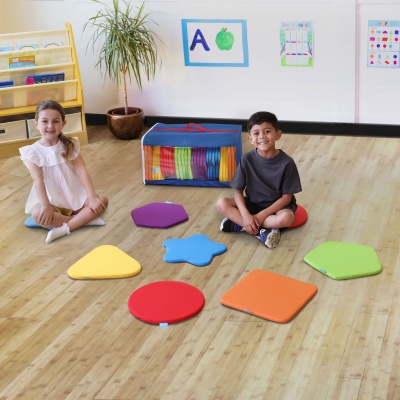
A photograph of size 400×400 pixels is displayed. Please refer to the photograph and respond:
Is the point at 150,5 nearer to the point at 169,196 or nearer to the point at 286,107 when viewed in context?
the point at 286,107

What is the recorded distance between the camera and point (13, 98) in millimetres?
4590

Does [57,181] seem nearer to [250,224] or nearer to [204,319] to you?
[250,224]

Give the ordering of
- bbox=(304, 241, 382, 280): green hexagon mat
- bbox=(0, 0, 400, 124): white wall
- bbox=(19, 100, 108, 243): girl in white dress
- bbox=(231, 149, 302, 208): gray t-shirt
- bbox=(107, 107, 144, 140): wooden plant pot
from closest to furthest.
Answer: bbox=(304, 241, 382, 280): green hexagon mat
bbox=(231, 149, 302, 208): gray t-shirt
bbox=(19, 100, 108, 243): girl in white dress
bbox=(0, 0, 400, 124): white wall
bbox=(107, 107, 144, 140): wooden plant pot

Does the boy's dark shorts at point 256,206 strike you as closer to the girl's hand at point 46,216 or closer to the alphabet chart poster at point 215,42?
the girl's hand at point 46,216

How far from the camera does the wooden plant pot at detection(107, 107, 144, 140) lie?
15.7 ft

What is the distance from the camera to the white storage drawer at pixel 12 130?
15.1ft

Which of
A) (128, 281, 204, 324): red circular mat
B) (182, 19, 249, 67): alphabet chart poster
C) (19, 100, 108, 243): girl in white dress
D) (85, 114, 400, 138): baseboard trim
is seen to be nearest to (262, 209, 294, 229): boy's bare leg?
(128, 281, 204, 324): red circular mat

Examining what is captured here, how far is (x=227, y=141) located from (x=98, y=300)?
130 centimetres

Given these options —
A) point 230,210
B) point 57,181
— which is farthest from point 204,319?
point 57,181

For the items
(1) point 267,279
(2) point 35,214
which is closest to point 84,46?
(2) point 35,214

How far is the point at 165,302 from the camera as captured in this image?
115 inches

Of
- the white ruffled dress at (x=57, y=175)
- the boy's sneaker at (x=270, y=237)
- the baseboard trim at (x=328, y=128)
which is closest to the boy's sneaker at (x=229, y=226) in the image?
the boy's sneaker at (x=270, y=237)

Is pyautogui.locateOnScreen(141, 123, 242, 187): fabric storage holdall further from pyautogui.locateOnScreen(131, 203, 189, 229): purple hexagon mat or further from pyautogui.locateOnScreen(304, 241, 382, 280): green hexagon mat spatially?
pyautogui.locateOnScreen(304, 241, 382, 280): green hexagon mat

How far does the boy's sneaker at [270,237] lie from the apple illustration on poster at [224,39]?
5.43 ft
